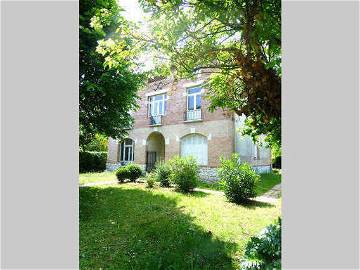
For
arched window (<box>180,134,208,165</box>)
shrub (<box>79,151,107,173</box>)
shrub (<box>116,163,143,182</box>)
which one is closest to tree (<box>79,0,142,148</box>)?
shrub (<box>116,163,143,182</box>)

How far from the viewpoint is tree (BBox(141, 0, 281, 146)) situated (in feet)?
7.55

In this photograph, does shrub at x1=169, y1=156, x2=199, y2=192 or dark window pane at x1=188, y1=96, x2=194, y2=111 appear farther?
dark window pane at x1=188, y1=96, x2=194, y2=111

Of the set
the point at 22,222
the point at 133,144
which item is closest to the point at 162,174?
the point at 133,144

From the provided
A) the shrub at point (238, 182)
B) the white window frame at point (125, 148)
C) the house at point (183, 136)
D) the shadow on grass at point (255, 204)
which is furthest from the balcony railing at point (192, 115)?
the shadow on grass at point (255, 204)

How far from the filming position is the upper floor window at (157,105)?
41.1ft

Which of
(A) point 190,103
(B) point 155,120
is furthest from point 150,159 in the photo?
(A) point 190,103

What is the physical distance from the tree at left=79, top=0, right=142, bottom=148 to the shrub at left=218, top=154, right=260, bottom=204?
128 inches

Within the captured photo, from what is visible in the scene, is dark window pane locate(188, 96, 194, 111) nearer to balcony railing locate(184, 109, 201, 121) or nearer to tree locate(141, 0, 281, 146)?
balcony railing locate(184, 109, 201, 121)

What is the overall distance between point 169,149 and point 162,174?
4222 mm

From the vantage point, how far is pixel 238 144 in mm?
13625

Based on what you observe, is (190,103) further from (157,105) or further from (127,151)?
(127,151)

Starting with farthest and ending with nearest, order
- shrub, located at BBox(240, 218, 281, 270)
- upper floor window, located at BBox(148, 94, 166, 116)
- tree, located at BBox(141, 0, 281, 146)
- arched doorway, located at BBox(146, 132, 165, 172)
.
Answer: arched doorway, located at BBox(146, 132, 165, 172) < upper floor window, located at BBox(148, 94, 166, 116) < shrub, located at BBox(240, 218, 281, 270) < tree, located at BBox(141, 0, 281, 146)

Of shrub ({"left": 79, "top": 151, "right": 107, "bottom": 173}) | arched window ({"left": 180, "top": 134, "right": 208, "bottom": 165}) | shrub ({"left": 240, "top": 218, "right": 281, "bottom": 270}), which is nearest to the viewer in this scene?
shrub ({"left": 240, "top": 218, "right": 281, "bottom": 270})

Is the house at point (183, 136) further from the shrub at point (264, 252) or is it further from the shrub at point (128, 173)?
the shrub at point (264, 252)
